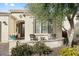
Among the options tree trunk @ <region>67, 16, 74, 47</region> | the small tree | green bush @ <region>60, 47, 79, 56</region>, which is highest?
the small tree

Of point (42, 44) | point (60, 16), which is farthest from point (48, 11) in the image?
point (42, 44)

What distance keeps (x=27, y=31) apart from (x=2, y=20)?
42 centimetres

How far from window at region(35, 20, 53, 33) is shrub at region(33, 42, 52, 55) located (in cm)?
20

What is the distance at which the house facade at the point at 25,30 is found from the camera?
16.3 feet

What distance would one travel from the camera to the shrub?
5.00 metres

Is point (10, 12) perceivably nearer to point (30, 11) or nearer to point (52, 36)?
point (30, 11)

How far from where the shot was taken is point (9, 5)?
498cm

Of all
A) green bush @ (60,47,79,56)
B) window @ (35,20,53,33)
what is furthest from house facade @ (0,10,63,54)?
green bush @ (60,47,79,56)

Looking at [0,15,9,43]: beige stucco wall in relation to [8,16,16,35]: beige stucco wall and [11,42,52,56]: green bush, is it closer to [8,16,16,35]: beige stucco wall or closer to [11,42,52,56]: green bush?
[8,16,16,35]: beige stucco wall

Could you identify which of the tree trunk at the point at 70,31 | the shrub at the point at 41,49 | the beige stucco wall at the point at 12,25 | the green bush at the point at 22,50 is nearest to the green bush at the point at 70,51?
the tree trunk at the point at 70,31

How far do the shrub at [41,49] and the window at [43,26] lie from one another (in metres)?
0.20

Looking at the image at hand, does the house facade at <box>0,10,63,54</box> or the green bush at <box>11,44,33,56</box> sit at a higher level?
the house facade at <box>0,10,63,54</box>

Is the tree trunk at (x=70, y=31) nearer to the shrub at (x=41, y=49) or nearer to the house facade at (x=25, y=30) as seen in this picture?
the house facade at (x=25, y=30)

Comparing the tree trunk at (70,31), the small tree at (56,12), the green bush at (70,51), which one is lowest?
the green bush at (70,51)
